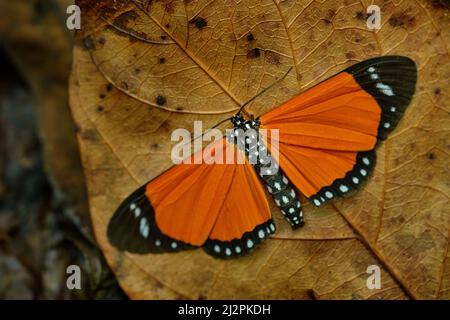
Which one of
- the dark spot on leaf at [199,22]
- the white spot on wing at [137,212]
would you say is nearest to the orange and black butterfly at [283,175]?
the white spot on wing at [137,212]

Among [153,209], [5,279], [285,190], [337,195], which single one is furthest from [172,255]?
[5,279]

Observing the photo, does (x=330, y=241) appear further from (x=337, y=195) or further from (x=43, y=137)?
(x=43, y=137)

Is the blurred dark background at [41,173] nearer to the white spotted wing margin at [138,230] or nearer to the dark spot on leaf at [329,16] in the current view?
the white spotted wing margin at [138,230]

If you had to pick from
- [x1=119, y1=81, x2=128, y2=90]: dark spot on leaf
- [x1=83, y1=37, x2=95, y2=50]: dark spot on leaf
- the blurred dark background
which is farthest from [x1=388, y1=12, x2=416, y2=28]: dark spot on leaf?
the blurred dark background

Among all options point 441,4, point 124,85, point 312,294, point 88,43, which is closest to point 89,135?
point 124,85

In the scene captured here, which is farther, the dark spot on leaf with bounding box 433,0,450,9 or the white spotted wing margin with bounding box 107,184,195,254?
the white spotted wing margin with bounding box 107,184,195,254

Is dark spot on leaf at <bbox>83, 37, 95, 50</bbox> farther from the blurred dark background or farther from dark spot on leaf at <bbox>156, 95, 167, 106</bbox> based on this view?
the blurred dark background

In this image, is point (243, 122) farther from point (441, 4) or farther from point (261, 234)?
point (441, 4)
